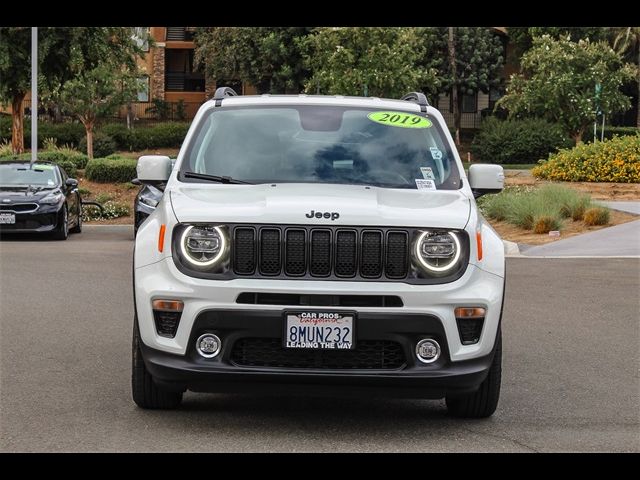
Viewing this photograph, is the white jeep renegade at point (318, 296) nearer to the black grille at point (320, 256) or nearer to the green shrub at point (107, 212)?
the black grille at point (320, 256)

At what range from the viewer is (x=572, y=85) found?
161 feet

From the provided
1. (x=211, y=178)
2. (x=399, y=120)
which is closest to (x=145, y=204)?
(x=399, y=120)

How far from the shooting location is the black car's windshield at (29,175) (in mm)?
22969

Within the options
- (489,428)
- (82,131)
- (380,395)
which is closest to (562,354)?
(489,428)

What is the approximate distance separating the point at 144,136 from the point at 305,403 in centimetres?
4799

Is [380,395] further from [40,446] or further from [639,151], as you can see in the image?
[639,151]

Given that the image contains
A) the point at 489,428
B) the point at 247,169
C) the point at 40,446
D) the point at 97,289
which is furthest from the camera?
the point at 97,289

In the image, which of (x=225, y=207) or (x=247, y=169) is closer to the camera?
(x=225, y=207)

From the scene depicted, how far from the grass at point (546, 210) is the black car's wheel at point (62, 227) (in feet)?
28.4

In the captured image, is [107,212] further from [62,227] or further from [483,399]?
[483,399]

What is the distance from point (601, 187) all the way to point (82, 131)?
1300 inches

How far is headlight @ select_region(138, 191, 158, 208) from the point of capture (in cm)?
2083

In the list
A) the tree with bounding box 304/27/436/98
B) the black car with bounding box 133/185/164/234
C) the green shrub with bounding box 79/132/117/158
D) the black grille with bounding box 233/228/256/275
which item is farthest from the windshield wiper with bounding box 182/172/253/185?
the green shrub with bounding box 79/132/117/158

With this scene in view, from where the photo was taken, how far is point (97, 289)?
14375 millimetres
